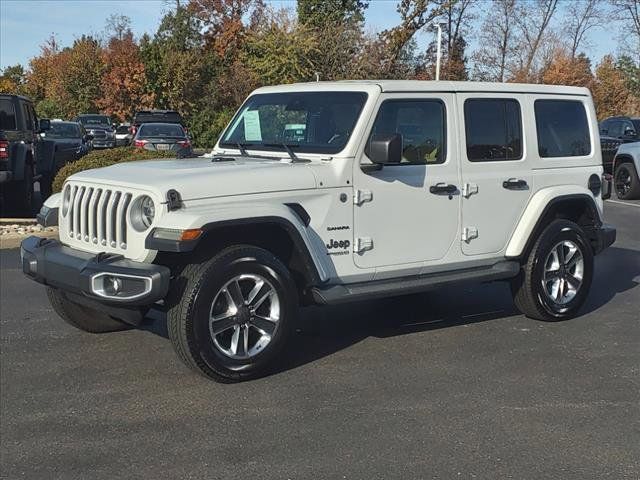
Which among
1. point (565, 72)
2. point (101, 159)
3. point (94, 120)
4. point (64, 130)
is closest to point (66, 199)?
point (101, 159)

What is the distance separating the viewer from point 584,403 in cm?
445

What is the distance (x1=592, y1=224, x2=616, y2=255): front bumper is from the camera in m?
6.54

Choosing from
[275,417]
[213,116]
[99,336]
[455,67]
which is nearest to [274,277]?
[275,417]

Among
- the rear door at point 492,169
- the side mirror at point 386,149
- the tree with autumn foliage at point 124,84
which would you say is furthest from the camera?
the tree with autumn foliage at point 124,84

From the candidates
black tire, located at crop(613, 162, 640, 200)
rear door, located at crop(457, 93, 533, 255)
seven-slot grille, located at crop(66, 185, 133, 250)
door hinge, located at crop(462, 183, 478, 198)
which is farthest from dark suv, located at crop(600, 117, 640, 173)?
seven-slot grille, located at crop(66, 185, 133, 250)

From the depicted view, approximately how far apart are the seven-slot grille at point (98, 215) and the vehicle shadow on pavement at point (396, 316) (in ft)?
2.04

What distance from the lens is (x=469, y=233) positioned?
5.69 m

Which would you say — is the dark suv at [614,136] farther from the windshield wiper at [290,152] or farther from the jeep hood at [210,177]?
the jeep hood at [210,177]

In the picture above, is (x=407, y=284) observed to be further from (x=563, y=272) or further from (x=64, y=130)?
(x=64, y=130)

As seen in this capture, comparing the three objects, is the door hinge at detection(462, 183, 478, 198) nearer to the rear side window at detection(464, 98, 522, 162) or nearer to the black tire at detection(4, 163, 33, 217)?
the rear side window at detection(464, 98, 522, 162)

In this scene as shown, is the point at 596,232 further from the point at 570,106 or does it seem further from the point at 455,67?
the point at 455,67

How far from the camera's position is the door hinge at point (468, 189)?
5.62m

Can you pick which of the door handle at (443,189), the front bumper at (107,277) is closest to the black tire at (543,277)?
the door handle at (443,189)

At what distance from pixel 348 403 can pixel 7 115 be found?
395 inches
